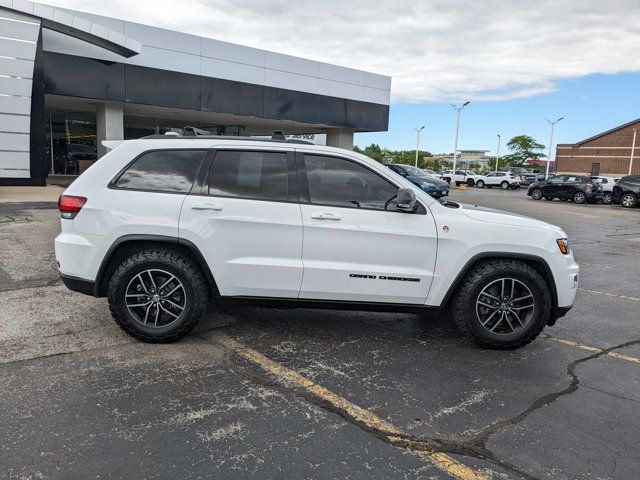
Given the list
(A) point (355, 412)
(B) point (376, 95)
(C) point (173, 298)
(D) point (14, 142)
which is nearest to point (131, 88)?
(D) point (14, 142)

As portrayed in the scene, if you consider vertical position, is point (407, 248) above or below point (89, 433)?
above

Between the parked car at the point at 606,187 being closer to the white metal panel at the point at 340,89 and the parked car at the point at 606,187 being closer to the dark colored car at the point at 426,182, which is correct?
the dark colored car at the point at 426,182

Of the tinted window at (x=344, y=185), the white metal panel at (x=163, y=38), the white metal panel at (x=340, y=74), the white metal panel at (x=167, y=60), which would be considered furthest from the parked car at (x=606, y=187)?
the tinted window at (x=344, y=185)

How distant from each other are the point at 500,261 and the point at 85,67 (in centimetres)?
1918

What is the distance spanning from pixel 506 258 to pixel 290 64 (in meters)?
22.5

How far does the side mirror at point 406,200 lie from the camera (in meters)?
4.23

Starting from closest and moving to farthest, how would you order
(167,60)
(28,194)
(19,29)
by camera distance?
(28,194) < (19,29) < (167,60)

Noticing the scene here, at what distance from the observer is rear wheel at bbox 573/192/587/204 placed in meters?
29.7

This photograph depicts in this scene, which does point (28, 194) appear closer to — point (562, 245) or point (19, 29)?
point (19, 29)

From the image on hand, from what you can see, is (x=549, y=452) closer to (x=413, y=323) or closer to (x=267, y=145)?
(x=413, y=323)

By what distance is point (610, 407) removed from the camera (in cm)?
357

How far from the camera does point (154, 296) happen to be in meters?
4.38

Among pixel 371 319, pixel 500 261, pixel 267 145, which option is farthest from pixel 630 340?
pixel 267 145

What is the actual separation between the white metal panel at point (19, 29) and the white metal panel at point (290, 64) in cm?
1019
